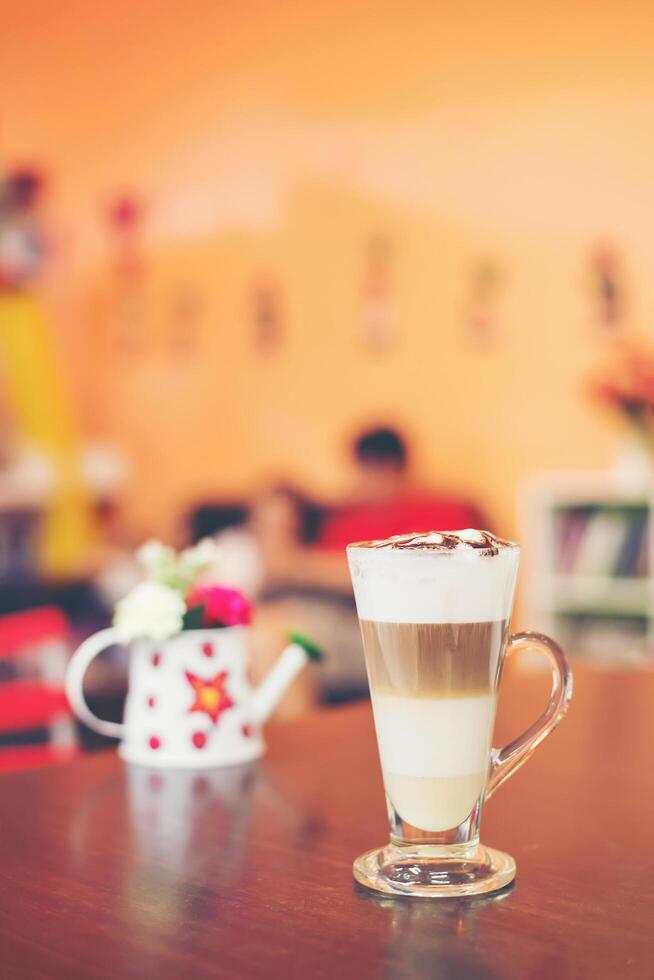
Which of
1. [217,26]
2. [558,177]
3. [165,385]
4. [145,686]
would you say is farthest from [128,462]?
[145,686]

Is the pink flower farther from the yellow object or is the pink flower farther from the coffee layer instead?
the yellow object

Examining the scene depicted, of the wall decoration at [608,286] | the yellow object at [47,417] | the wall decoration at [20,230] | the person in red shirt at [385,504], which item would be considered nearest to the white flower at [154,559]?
the person in red shirt at [385,504]

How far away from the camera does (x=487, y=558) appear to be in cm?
67

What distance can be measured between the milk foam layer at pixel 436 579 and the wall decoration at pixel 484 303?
402cm

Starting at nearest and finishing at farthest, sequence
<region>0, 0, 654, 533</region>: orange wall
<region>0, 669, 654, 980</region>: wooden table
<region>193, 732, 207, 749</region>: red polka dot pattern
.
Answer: <region>0, 669, 654, 980</region>: wooden table < <region>193, 732, 207, 749</region>: red polka dot pattern < <region>0, 0, 654, 533</region>: orange wall

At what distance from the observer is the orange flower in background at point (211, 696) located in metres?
1.05

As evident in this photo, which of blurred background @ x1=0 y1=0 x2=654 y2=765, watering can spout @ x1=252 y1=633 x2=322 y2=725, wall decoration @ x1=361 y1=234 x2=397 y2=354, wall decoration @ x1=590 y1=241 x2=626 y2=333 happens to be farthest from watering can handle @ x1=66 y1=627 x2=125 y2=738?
wall decoration @ x1=361 y1=234 x2=397 y2=354

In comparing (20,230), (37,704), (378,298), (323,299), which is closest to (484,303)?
(378,298)

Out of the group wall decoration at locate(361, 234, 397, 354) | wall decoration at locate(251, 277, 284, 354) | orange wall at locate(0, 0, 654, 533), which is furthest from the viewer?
wall decoration at locate(251, 277, 284, 354)

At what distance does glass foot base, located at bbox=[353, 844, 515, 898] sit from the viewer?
650 mm

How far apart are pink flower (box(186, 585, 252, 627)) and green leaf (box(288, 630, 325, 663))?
0.05 meters

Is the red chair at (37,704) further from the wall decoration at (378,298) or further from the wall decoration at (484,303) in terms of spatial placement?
the wall decoration at (378,298)

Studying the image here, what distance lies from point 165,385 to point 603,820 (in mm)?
5016

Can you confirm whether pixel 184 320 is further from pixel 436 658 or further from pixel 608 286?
pixel 436 658
